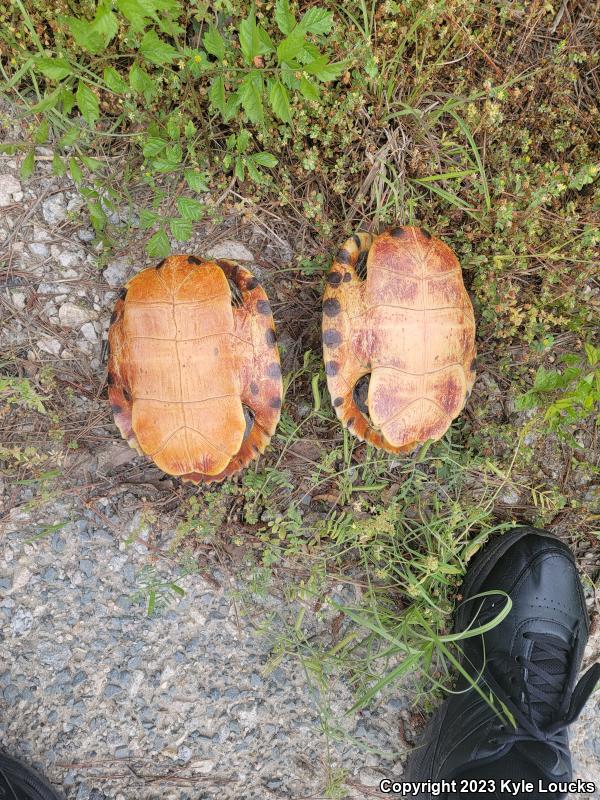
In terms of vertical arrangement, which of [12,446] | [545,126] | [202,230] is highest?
[545,126]

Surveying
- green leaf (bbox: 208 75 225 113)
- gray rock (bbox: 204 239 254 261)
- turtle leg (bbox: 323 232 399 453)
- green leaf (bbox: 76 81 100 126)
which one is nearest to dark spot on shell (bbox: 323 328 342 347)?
turtle leg (bbox: 323 232 399 453)

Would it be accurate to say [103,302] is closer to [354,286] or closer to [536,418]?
[354,286]

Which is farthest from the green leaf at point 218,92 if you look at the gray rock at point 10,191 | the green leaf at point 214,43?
the gray rock at point 10,191

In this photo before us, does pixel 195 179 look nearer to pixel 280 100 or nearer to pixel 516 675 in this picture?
pixel 280 100

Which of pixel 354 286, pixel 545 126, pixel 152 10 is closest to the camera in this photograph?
pixel 152 10

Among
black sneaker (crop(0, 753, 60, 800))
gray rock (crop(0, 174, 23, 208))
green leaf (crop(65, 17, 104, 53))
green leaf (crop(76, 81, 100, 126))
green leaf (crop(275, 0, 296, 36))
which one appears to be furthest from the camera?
gray rock (crop(0, 174, 23, 208))

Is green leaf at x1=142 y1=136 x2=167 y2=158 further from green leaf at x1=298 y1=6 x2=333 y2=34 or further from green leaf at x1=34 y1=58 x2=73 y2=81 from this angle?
green leaf at x1=298 y1=6 x2=333 y2=34

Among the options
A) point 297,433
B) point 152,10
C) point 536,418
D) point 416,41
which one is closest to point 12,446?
point 297,433
